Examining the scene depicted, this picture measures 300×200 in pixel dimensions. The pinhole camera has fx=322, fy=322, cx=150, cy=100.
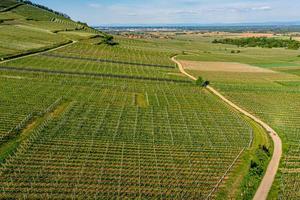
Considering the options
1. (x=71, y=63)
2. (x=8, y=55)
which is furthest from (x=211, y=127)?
(x=8, y=55)

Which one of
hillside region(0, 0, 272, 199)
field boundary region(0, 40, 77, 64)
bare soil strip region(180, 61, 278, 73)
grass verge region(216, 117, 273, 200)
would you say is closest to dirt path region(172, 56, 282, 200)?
grass verge region(216, 117, 273, 200)

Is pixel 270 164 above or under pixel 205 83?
under

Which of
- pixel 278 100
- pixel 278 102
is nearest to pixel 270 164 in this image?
pixel 278 102

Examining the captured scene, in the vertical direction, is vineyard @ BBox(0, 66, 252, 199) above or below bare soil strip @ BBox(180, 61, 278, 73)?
below

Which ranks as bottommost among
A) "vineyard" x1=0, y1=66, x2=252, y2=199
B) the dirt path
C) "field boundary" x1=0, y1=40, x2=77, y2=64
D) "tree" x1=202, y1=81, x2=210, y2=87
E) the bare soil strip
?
the dirt path

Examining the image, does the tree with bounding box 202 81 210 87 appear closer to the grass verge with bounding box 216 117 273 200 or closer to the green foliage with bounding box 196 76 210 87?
the green foliage with bounding box 196 76 210 87

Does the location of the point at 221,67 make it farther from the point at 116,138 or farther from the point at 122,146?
the point at 122,146

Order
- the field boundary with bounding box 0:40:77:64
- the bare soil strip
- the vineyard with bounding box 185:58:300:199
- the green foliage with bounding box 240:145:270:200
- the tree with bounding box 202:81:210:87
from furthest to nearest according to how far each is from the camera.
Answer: the bare soil strip
the field boundary with bounding box 0:40:77:64
the tree with bounding box 202:81:210:87
the vineyard with bounding box 185:58:300:199
the green foliage with bounding box 240:145:270:200

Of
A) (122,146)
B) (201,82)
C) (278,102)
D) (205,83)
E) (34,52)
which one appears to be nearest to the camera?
(122,146)

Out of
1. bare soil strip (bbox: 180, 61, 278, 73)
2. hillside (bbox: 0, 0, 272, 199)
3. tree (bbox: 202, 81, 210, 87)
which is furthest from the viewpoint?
bare soil strip (bbox: 180, 61, 278, 73)

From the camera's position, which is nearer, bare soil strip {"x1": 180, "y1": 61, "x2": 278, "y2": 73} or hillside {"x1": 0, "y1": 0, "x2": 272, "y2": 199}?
hillside {"x1": 0, "y1": 0, "x2": 272, "y2": 199}

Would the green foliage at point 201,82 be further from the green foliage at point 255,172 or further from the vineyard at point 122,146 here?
the green foliage at point 255,172
